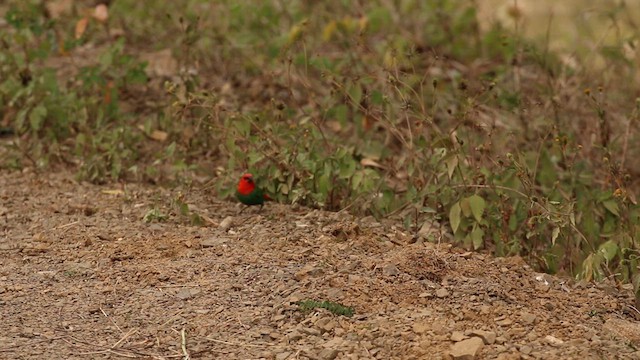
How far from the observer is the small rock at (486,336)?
3.38m

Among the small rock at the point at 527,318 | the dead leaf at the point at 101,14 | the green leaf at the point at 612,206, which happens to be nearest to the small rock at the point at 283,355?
the small rock at the point at 527,318

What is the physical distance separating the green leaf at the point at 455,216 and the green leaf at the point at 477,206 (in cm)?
5

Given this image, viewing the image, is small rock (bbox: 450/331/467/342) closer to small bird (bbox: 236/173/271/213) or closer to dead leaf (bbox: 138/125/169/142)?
small bird (bbox: 236/173/271/213)

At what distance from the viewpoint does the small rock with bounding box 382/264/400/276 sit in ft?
12.5

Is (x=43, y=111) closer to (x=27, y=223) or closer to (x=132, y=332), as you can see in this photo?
(x=27, y=223)

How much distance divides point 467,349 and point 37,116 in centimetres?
278

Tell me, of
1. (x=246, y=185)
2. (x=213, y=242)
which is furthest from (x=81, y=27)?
(x=213, y=242)

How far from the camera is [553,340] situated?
3.41m

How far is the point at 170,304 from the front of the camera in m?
3.67

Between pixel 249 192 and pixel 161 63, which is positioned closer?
pixel 249 192

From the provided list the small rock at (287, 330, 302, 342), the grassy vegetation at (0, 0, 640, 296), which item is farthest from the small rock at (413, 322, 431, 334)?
the grassy vegetation at (0, 0, 640, 296)

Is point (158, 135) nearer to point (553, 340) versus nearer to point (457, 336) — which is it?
point (457, 336)

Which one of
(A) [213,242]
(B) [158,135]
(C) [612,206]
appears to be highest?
(A) [213,242]

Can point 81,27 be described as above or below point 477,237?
above
